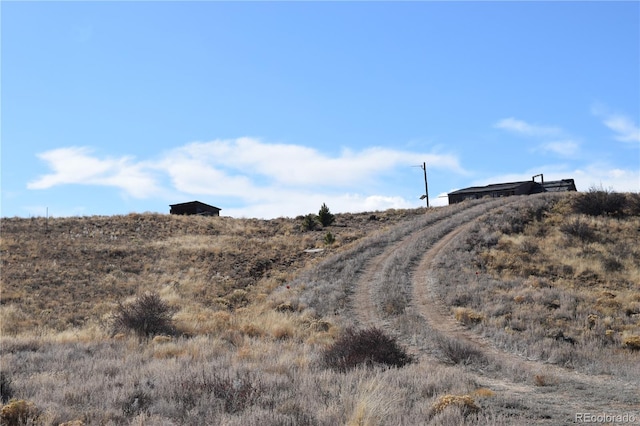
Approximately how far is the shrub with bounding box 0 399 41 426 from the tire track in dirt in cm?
774

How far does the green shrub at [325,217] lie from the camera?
45844 mm

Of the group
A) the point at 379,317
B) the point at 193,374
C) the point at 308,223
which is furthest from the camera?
the point at 308,223

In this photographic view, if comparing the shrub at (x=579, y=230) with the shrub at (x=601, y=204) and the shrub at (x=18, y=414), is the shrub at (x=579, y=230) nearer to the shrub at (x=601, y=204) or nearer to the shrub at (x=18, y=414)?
the shrub at (x=601, y=204)

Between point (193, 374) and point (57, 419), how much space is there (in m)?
3.02

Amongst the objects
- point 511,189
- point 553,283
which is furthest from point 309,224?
point 511,189

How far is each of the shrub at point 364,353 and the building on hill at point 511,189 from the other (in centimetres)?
4856

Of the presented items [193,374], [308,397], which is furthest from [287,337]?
[308,397]

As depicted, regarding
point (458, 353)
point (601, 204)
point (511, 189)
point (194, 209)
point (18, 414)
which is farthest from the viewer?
point (194, 209)

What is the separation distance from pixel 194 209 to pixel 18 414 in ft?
180

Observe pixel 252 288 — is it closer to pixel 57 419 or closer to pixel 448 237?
pixel 448 237

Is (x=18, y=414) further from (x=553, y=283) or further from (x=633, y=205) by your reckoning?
(x=633, y=205)

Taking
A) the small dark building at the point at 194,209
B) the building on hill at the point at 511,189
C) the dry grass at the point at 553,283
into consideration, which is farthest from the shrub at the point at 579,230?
the small dark building at the point at 194,209

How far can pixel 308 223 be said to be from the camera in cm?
4462

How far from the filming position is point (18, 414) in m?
7.33
